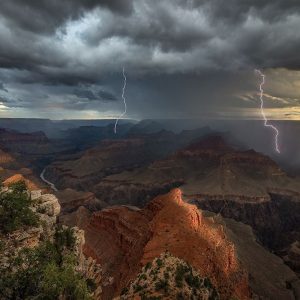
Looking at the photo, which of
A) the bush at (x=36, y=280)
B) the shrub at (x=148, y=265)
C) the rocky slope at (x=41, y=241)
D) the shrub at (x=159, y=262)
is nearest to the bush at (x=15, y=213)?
the rocky slope at (x=41, y=241)

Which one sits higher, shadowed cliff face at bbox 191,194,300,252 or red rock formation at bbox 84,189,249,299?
red rock formation at bbox 84,189,249,299

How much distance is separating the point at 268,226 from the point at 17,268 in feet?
545

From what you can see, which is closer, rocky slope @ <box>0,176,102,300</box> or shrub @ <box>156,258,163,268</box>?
rocky slope @ <box>0,176,102,300</box>

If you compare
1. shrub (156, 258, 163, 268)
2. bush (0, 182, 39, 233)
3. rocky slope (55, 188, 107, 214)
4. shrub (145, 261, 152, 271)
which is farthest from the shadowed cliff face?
bush (0, 182, 39, 233)

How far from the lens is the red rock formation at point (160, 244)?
55375mm

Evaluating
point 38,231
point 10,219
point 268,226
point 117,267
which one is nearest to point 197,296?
point 117,267

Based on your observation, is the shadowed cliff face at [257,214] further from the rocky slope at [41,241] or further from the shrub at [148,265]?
the rocky slope at [41,241]

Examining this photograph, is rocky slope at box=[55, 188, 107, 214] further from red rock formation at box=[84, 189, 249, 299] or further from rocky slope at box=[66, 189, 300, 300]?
red rock formation at box=[84, 189, 249, 299]

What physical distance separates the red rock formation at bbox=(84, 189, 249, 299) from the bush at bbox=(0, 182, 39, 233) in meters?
15.7

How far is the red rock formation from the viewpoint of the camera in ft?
182

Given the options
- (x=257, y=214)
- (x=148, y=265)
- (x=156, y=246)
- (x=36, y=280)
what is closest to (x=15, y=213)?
(x=36, y=280)

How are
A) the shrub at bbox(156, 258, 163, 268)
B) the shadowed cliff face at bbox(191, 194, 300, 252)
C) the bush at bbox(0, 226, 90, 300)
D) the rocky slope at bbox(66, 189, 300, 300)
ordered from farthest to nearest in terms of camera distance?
the shadowed cliff face at bbox(191, 194, 300, 252)
the rocky slope at bbox(66, 189, 300, 300)
the shrub at bbox(156, 258, 163, 268)
the bush at bbox(0, 226, 90, 300)

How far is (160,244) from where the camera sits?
2203 inches

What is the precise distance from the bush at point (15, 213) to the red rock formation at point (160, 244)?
51.6 feet
